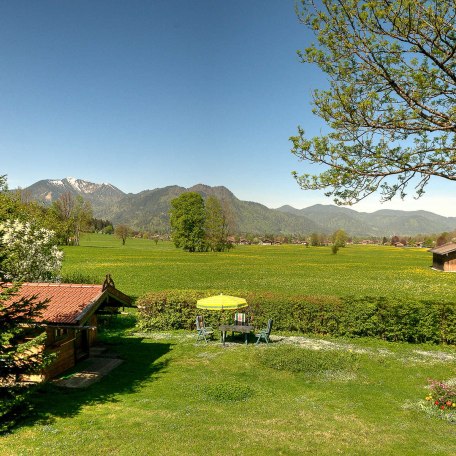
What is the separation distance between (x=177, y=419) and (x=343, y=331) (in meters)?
13.2

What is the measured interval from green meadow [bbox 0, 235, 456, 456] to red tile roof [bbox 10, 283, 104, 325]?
2603 millimetres

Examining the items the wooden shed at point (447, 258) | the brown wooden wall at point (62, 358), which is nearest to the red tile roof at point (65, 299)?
the brown wooden wall at point (62, 358)

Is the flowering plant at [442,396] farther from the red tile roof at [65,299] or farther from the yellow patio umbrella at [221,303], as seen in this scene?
the red tile roof at [65,299]

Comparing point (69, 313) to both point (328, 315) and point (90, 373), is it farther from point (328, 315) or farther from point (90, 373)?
point (328, 315)

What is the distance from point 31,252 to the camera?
2375cm

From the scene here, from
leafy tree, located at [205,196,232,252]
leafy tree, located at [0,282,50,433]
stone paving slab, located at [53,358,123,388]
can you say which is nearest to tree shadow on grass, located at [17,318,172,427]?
stone paving slab, located at [53,358,123,388]

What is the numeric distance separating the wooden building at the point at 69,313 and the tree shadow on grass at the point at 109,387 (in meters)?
1.36

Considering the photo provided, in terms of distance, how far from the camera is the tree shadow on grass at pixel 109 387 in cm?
1184

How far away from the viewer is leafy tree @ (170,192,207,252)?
10169 cm

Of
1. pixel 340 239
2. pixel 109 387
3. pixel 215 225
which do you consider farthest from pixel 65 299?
pixel 340 239

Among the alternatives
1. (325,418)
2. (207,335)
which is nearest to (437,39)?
(325,418)

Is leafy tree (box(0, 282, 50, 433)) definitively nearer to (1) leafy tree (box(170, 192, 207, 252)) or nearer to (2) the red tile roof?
(2) the red tile roof

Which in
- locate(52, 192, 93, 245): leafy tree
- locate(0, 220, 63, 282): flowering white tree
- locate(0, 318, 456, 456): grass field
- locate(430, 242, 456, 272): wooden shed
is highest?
locate(52, 192, 93, 245): leafy tree

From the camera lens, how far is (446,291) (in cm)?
4072
